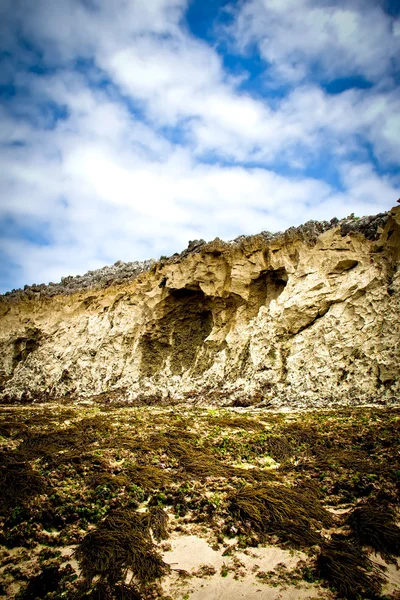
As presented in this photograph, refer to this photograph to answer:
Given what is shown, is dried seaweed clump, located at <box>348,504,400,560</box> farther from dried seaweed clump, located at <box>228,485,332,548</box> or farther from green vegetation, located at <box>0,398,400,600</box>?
dried seaweed clump, located at <box>228,485,332,548</box>

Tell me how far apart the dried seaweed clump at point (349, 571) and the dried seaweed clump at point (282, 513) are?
41cm

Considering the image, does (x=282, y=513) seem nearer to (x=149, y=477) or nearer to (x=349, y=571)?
(x=349, y=571)

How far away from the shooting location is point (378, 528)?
466 cm

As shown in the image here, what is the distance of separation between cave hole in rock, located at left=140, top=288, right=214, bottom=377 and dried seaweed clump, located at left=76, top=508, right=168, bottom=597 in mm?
18993

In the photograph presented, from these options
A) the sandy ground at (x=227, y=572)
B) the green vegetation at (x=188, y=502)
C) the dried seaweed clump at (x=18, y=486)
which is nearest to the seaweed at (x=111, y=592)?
the green vegetation at (x=188, y=502)

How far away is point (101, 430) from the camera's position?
10.7 m

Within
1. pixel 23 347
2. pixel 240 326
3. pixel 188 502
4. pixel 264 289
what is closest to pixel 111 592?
pixel 188 502

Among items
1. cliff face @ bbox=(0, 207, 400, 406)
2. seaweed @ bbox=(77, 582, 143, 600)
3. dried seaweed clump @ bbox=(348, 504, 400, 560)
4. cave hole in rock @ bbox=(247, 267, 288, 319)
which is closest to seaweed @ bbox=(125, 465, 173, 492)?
seaweed @ bbox=(77, 582, 143, 600)

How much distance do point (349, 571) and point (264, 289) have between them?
60.5 feet

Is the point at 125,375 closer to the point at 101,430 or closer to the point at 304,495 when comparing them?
the point at 101,430

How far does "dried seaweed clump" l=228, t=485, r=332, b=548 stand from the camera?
16.0ft

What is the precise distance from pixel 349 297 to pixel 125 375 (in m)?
15.8

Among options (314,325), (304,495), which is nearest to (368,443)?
(304,495)

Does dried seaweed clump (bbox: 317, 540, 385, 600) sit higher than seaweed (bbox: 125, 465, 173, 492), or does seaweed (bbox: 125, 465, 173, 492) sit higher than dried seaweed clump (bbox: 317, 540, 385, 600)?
seaweed (bbox: 125, 465, 173, 492)
